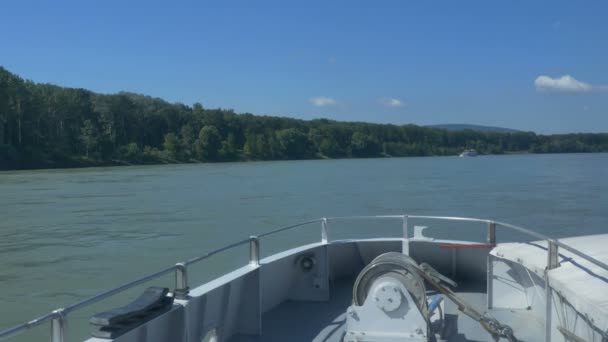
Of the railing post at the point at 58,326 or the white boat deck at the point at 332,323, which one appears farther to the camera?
the white boat deck at the point at 332,323

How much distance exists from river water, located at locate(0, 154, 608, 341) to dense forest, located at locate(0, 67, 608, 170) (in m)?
29.3

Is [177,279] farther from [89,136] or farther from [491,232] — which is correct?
[89,136]

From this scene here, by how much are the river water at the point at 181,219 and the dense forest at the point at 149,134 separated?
29.3 m

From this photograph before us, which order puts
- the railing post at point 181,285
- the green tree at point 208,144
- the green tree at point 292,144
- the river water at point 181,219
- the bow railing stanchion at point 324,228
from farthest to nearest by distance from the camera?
1. the green tree at point 292,144
2. the green tree at point 208,144
3. the river water at point 181,219
4. the bow railing stanchion at point 324,228
5. the railing post at point 181,285

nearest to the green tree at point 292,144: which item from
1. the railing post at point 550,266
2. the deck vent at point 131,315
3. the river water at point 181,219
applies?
the river water at point 181,219

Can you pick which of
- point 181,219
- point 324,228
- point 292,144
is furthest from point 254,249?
point 292,144

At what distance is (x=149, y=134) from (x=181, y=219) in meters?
66.7

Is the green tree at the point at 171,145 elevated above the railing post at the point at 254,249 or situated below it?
above

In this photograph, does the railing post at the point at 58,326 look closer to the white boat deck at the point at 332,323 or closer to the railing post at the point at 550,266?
the white boat deck at the point at 332,323

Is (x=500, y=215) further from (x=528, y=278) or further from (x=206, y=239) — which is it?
(x=528, y=278)

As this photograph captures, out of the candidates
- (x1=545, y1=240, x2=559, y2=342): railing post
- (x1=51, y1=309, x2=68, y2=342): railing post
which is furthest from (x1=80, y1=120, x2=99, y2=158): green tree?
(x1=51, y1=309, x2=68, y2=342): railing post

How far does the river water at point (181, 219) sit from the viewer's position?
13547mm

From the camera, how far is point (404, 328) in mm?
3834

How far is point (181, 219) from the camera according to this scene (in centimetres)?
2356
